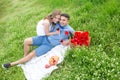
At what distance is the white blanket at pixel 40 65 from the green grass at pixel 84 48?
0.23 metres

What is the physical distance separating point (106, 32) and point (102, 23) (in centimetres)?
75

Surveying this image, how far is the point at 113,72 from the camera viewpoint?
832 cm

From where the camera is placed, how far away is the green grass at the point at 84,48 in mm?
8758

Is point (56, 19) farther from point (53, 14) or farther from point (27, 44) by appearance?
point (27, 44)

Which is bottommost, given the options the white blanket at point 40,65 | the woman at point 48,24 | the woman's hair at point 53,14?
the white blanket at point 40,65

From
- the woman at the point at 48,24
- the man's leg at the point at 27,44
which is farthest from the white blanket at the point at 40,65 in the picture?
the woman at the point at 48,24

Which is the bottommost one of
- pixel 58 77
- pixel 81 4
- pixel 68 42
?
pixel 58 77

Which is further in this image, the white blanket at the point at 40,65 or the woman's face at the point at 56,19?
the woman's face at the point at 56,19

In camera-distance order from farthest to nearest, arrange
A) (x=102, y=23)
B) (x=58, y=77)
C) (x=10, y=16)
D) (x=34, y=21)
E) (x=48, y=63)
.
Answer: (x=10, y=16) < (x=34, y=21) < (x=102, y=23) < (x=48, y=63) < (x=58, y=77)

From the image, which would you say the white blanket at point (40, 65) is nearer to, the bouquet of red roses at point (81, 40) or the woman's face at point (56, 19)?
the bouquet of red roses at point (81, 40)

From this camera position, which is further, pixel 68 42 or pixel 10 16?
pixel 10 16

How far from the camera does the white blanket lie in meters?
10.1

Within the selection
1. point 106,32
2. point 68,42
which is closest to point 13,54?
point 68,42

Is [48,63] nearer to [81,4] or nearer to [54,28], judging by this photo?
[54,28]
